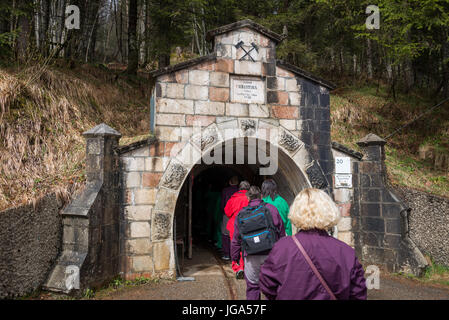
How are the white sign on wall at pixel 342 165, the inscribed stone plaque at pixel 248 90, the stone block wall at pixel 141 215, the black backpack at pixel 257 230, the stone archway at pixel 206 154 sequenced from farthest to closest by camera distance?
the white sign on wall at pixel 342 165
the inscribed stone plaque at pixel 248 90
the stone archway at pixel 206 154
the stone block wall at pixel 141 215
the black backpack at pixel 257 230

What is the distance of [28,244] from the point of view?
428 cm

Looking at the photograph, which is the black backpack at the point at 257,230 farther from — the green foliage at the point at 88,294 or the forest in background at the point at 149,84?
the forest in background at the point at 149,84

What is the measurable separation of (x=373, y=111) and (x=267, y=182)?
846cm

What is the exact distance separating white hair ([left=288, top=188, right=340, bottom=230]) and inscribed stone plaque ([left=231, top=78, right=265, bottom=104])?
386cm

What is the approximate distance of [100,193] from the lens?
15.8 feet

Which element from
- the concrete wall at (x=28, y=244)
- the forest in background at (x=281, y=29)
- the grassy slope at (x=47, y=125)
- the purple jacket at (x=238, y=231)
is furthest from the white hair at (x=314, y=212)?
the forest in background at (x=281, y=29)

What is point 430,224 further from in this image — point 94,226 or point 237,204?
point 94,226

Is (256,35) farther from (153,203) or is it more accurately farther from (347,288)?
(347,288)

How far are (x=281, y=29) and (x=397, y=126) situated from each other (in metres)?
5.47

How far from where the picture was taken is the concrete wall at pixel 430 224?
6.32m

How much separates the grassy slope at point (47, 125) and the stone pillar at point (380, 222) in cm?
510

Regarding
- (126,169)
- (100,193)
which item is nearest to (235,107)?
(126,169)

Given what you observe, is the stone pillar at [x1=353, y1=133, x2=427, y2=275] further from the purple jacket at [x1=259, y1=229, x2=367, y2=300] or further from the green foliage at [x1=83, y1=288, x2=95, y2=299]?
the green foliage at [x1=83, y1=288, x2=95, y2=299]

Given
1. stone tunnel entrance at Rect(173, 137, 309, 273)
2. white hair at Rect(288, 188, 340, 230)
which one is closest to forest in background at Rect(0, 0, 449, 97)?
stone tunnel entrance at Rect(173, 137, 309, 273)
